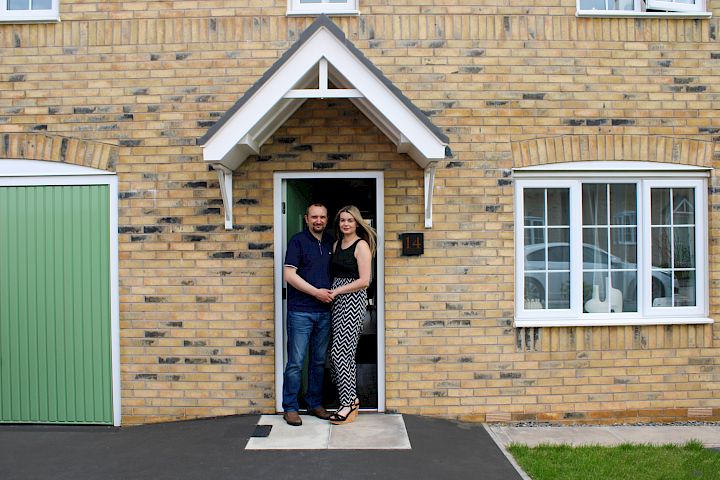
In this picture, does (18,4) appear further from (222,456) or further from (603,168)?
(603,168)

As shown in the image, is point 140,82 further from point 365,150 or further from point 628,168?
point 628,168

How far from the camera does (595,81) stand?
6.07 metres

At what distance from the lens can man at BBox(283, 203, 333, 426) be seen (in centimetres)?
567

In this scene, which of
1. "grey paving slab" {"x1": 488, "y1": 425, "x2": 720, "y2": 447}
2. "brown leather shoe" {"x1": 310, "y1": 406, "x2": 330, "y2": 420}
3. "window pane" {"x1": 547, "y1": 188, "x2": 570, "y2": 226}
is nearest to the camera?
"grey paving slab" {"x1": 488, "y1": 425, "x2": 720, "y2": 447}

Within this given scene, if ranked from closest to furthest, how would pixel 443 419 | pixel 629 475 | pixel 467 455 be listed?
1. pixel 629 475
2. pixel 467 455
3. pixel 443 419

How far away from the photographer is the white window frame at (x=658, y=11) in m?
6.07

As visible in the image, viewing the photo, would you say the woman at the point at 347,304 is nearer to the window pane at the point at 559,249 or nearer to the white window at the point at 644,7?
the window pane at the point at 559,249

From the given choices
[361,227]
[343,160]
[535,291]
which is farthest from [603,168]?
[343,160]

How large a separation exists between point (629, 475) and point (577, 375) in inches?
54.8

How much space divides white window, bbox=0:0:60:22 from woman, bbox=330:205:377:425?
337cm

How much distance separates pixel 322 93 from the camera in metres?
5.14

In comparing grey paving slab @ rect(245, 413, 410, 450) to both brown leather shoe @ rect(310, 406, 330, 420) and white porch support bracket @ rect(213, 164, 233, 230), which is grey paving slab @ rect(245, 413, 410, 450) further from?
white porch support bracket @ rect(213, 164, 233, 230)

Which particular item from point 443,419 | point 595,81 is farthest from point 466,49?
point 443,419

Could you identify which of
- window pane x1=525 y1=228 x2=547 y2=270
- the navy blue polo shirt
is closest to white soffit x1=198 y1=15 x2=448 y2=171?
the navy blue polo shirt
